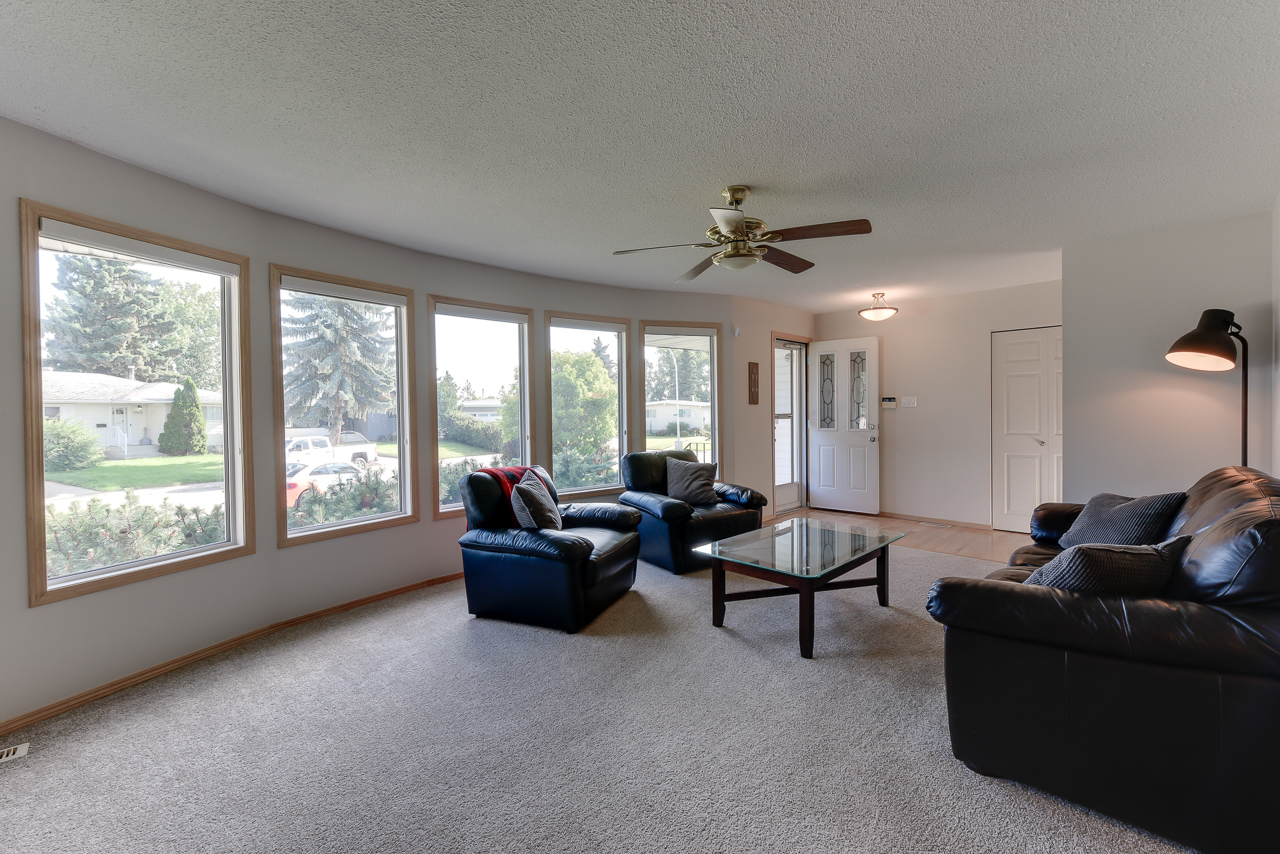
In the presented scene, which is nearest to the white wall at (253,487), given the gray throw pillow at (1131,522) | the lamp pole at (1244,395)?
the gray throw pillow at (1131,522)

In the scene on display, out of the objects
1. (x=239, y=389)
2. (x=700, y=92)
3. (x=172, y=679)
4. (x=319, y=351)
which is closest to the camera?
(x=700, y=92)

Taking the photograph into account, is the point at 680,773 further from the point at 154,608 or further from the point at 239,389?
the point at 239,389

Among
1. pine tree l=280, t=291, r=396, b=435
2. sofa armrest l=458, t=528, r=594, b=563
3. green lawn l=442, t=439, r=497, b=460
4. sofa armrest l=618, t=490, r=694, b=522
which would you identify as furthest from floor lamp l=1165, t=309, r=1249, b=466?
pine tree l=280, t=291, r=396, b=435

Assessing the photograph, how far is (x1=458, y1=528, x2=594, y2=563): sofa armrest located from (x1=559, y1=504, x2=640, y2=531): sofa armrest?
539mm

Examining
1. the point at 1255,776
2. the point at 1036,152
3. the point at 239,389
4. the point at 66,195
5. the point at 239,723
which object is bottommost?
the point at 239,723

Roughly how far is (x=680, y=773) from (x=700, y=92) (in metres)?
2.41

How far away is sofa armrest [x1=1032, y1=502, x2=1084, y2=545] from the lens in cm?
335

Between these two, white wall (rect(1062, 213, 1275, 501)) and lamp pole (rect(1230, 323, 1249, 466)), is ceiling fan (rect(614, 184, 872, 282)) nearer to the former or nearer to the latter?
white wall (rect(1062, 213, 1275, 501))

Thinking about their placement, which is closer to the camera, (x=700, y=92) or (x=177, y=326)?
(x=700, y=92)

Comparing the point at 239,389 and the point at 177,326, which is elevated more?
the point at 177,326

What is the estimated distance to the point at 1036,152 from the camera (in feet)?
8.63

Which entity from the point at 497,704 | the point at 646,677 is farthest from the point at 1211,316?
the point at 497,704

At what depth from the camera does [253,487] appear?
3291mm

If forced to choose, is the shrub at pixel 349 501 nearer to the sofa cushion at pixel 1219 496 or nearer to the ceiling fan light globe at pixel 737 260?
the ceiling fan light globe at pixel 737 260
